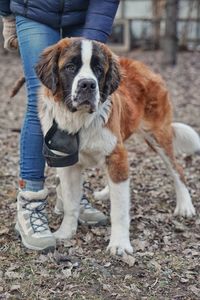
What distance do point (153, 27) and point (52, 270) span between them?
16253 mm

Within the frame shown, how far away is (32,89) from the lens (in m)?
3.94

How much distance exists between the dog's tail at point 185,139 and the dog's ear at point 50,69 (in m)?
1.86

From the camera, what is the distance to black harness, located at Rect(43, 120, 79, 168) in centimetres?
375

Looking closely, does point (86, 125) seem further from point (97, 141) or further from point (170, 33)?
point (170, 33)

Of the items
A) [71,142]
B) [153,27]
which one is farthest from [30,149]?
[153,27]

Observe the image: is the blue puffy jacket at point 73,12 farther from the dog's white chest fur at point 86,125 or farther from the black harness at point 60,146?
the black harness at point 60,146

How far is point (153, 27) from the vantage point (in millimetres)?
19016

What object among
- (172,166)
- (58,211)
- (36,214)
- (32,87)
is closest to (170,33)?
(172,166)

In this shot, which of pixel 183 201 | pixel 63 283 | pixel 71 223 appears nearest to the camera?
pixel 63 283

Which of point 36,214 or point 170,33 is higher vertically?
point 36,214

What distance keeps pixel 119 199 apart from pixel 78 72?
3.20 ft

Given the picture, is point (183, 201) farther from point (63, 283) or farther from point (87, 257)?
point (63, 283)

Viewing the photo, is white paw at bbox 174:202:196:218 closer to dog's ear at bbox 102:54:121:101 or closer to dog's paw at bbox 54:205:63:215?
dog's paw at bbox 54:205:63:215

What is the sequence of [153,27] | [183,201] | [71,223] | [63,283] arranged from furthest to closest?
[153,27]
[183,201]
[71,223]
[63,283]
